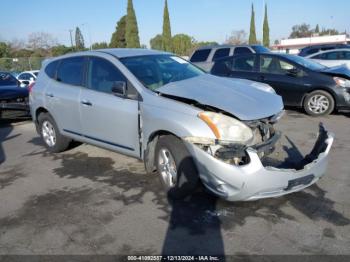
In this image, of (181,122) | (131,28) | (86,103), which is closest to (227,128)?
(181,122)

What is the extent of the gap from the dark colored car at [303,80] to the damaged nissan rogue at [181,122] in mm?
4142

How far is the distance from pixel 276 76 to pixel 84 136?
17.9 feet

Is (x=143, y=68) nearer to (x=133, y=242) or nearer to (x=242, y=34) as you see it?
(x=133, y=242)

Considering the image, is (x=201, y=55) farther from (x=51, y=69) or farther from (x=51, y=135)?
(x=51, y=135)

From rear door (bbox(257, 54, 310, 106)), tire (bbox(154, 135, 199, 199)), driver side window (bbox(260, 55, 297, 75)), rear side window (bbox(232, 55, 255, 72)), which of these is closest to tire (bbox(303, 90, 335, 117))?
rear door (bbox(257, 54, 310, 106))

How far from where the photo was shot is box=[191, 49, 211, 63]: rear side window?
524 inches

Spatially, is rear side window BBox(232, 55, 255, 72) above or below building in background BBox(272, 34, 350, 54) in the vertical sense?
above

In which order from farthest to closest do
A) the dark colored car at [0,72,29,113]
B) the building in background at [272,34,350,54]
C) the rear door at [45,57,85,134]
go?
1. the building in background at [272,34,350,54]
2. the dark colored car at [0,72,29,113]
3. the rear door at [45,57,85,134]

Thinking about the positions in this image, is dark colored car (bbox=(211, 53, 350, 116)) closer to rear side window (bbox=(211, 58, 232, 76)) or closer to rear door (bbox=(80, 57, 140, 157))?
rear side window (bbox=(211, 58, 232, 76))

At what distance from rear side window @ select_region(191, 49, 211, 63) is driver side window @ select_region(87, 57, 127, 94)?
8.44 metres

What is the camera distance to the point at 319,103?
28.1ft

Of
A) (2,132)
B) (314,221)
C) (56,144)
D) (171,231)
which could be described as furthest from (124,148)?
(2,132)

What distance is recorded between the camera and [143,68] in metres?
4.90

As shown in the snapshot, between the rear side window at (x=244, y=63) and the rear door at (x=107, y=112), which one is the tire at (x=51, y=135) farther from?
the rear side window at (x=244, y=63)
